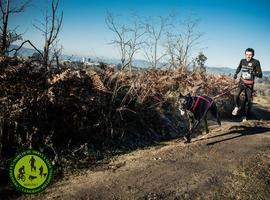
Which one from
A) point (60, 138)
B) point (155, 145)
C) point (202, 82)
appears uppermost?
point (202, 82)

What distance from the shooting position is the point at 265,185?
201 inches

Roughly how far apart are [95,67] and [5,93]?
3432 mm

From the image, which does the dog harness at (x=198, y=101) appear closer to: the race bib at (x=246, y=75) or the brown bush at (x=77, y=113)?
the brown bush at (x=77, y=113)

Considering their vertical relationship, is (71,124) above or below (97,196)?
above

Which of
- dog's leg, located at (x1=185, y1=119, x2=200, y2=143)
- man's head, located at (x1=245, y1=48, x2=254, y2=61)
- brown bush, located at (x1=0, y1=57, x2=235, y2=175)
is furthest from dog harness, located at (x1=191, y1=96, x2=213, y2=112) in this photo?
man's head, located at (x1=245, y1=48, x2=254, y2=61)

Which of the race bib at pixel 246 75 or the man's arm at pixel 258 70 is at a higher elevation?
the man's arm at pixel 258 70

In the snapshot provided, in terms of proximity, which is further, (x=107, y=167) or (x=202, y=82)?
(x=202, y=82)

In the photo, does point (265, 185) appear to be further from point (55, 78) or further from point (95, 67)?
point (95, 67)

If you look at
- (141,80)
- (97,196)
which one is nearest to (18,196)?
(97,196)

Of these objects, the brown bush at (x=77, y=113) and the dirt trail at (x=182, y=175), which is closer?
the dirt trail at (x=182, y=175)

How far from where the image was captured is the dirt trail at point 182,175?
189 inches
